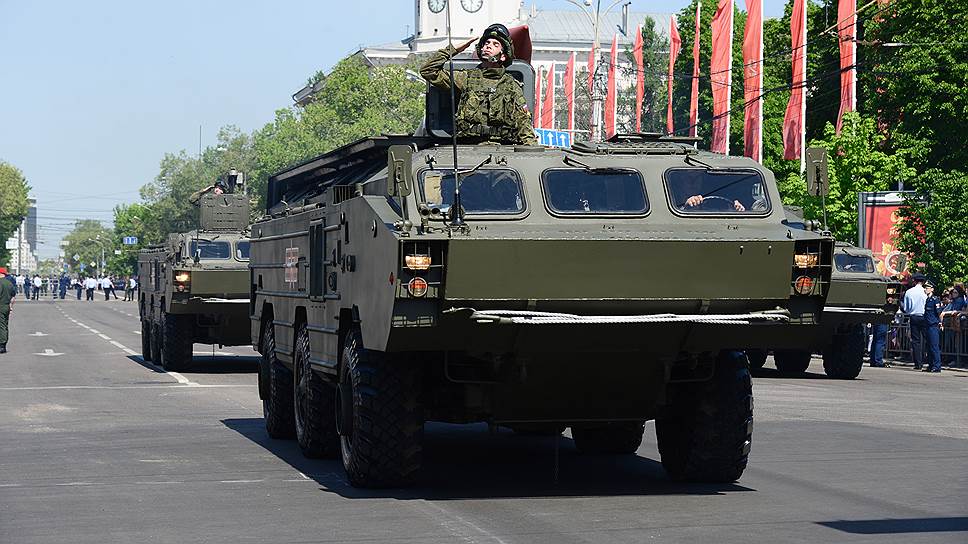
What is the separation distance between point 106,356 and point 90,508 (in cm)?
2237

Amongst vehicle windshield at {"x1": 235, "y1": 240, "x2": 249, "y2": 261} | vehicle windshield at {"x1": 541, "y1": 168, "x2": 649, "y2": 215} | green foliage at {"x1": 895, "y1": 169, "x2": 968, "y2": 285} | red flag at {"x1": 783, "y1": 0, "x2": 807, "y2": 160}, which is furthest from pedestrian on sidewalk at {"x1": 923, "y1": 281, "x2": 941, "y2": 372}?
vehicle windshield at {"x1": 541, "y1": 168, "x2": 649, "y2": 215}

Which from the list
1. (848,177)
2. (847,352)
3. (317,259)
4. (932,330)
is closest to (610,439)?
(317,259)

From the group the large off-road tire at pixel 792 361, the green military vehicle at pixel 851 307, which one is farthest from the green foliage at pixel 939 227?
the green military vehicle at pixel 851 307

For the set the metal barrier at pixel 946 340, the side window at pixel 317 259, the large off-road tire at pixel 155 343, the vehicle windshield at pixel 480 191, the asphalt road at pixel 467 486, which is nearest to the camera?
the asphalt road at pixel 467 486

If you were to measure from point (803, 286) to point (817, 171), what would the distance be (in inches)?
37.9

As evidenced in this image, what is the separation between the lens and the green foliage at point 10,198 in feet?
444

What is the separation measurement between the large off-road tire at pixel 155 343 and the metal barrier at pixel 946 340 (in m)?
14.4

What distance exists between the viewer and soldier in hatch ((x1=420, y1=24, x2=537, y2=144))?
13.2m

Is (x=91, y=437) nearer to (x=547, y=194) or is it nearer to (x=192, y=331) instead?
(x=547, y=194)

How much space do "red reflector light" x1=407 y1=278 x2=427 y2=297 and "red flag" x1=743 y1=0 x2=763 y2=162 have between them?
104ft

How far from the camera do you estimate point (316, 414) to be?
13.6 metres

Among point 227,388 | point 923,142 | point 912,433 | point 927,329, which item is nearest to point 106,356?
point 227,388

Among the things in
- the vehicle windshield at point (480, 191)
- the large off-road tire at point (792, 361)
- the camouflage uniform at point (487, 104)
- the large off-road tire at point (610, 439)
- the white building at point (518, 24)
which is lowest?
the large off-road tire at point (792, 361)

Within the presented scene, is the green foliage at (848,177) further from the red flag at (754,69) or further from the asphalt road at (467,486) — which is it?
the asphalt road at (467,486)
